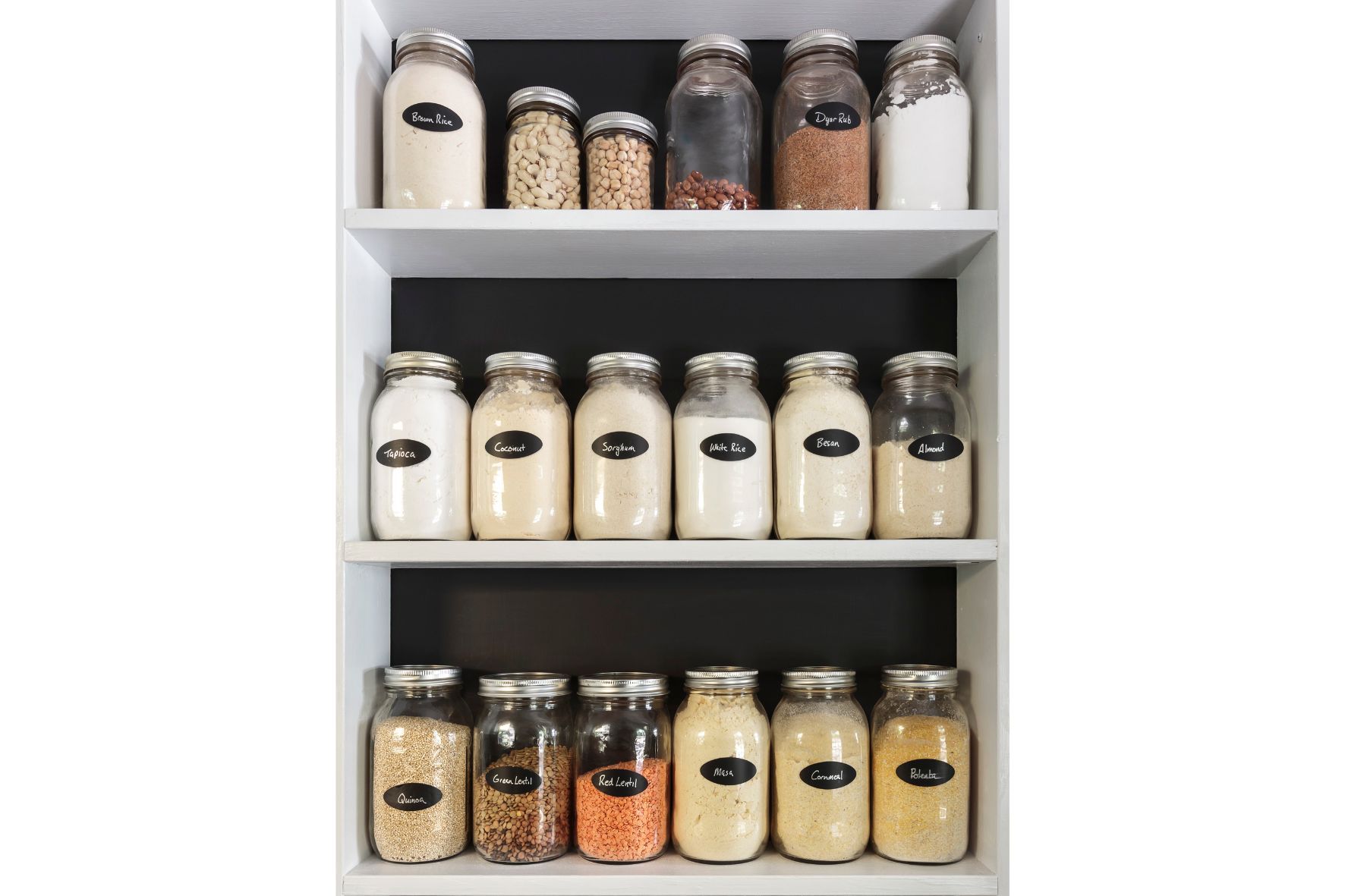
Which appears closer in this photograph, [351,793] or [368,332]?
[351,793]

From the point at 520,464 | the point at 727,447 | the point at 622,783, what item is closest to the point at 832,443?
the point at 727,447

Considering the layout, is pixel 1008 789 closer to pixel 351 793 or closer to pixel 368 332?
pixel 351 793

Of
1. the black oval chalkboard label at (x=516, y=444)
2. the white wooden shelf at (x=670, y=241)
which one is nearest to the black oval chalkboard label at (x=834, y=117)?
the white wooden shelf at (x=670, y=241)

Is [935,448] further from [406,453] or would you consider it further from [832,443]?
[406,453]

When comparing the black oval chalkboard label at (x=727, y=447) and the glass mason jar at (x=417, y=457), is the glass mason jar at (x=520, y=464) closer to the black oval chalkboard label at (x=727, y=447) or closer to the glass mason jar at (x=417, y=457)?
the glass mason jar at (x=417, y=457)

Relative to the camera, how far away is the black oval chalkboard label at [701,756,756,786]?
1233 mm

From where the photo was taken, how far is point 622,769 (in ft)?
4.08

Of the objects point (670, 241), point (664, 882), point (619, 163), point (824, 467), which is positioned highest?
point (619, 163)

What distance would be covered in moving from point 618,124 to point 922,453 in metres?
0.63

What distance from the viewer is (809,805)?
1243 mm

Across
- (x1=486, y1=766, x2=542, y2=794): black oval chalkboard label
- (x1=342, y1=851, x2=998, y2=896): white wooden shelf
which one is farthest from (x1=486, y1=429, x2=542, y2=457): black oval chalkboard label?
(x1=342, y1=851, x2=998, y2=896): white wooden shelf

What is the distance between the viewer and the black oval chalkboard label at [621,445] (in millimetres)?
1256

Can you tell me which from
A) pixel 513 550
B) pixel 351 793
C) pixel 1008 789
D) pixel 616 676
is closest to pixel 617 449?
pixel 513 550

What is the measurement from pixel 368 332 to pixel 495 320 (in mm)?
211
